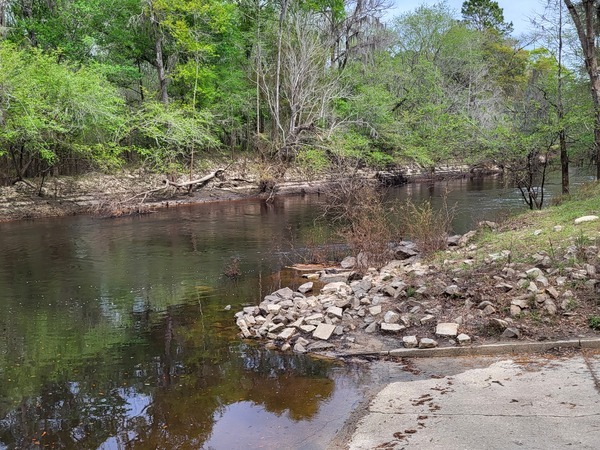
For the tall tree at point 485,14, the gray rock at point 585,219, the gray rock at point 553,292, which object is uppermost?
the tall tree at point 485,14

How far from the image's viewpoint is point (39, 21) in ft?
105

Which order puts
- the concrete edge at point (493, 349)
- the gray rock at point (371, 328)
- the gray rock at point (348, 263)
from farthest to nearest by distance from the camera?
1. the gray rock at point (348, 263)
2. the gray rock at point (371, 328)
3. the concrete edge at point (493, 349)

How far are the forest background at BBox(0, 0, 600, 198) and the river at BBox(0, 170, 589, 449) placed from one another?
33.9ft

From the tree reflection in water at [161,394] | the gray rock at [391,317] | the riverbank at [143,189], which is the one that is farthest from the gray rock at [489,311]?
the riverbank at [143,189]

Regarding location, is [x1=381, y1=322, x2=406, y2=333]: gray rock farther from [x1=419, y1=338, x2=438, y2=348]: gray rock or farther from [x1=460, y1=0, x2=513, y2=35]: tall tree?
[x1=460, y1=0, x2=513, y2=35]: tall tree

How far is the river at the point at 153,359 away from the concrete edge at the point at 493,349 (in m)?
0.67

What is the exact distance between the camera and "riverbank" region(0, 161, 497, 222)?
86.7ft

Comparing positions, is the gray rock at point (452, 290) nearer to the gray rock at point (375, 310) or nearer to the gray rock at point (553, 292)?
the gray rock at point (375, 310)

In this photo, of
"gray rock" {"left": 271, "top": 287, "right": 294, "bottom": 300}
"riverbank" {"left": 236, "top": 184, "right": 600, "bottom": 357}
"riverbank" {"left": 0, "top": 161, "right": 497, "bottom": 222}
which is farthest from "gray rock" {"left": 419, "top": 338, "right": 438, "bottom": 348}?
"riverbank" {"left": 0, "top": 161, "right": 497, "bottom": 222}

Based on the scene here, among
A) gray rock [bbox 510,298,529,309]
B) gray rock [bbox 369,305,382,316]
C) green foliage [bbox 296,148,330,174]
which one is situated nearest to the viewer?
gray rock [bbox 510,298,529,309]

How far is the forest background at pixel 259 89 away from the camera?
22.7 m

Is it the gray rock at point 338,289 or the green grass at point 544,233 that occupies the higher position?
the green grass at point 544,233

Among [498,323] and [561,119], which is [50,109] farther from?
[498,323]

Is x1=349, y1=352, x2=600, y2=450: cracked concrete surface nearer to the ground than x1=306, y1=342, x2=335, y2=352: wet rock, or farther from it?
farther from it
